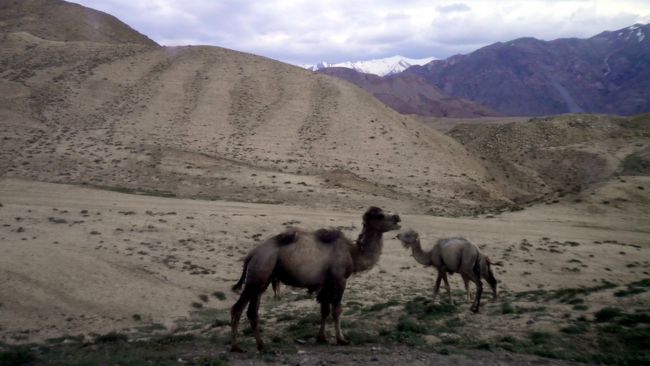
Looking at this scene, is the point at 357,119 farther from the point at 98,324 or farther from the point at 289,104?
the point at 98,324

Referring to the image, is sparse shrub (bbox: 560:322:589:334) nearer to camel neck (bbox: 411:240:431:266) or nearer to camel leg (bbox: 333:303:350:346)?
camel leg (bbox: 333:303:350:346)

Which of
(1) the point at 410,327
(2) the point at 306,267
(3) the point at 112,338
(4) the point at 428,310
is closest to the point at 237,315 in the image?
(2) the point at 306,267

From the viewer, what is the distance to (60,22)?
9669 cm

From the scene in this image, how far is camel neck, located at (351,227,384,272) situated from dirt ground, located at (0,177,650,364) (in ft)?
6.02

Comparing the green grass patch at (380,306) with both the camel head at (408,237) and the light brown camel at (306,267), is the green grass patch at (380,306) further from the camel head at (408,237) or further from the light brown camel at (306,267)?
the light brown camel at (306,267)

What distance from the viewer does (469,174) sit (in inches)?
1991

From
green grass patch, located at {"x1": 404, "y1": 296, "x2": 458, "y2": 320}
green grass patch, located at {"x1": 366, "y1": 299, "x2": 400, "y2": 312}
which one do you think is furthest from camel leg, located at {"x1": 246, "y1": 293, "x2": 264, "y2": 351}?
green grass patch, located at {"x1": 366, "y1": 299, "x2": 400, "y2": 312}

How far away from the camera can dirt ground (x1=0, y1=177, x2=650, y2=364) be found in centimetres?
1385

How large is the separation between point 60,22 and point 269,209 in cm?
8325

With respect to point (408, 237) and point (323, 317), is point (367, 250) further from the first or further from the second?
point (408, 237)

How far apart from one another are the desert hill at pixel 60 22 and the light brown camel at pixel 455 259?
289 feet

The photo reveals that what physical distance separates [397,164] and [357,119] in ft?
36.9

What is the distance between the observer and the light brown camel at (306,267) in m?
10.6

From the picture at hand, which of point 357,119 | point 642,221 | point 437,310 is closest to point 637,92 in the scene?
point 357,119
